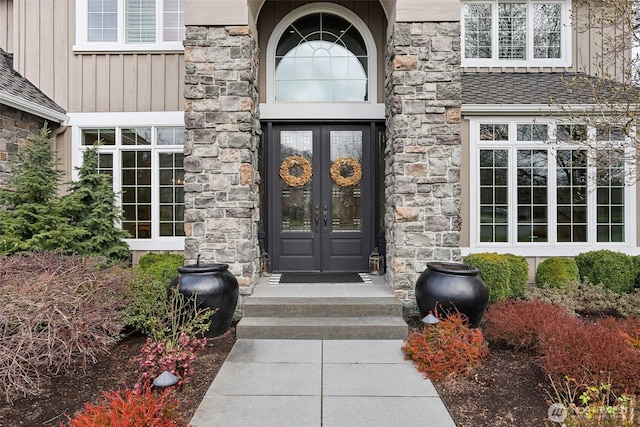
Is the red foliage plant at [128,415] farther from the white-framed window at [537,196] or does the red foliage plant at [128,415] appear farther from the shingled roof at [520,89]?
the shingled roof at [520,89]

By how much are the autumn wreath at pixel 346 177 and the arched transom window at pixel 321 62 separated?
3.46 feet

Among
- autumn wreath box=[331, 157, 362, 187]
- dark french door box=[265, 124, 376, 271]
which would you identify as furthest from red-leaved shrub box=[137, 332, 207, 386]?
autumn wreath box=[331, 157, 362, 187]

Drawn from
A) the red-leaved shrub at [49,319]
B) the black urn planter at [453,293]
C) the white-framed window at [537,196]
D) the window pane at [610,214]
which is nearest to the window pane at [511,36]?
the white-framed window at [537,196]

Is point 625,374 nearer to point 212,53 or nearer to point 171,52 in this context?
point 212,53

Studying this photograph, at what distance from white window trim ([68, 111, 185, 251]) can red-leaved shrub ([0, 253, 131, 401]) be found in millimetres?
2046

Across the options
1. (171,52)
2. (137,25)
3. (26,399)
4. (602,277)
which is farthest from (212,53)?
(602,277)

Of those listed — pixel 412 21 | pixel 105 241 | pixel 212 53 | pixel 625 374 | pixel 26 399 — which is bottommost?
pixel 26 399

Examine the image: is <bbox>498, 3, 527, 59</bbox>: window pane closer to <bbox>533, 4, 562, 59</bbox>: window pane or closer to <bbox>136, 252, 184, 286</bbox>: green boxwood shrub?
<bbox>533, 4, 562, 59</bbox>: window pane

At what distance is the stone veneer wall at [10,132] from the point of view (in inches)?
214

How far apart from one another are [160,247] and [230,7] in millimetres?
3777

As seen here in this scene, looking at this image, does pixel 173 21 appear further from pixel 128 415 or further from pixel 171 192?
pixel 128 415

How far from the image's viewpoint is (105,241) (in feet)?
→ 18.5

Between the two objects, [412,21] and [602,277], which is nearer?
[412,21]

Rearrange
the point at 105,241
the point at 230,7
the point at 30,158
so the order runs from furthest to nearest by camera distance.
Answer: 1. the point at 105,241
2. the point at 30,158
3. the point at 230,7
